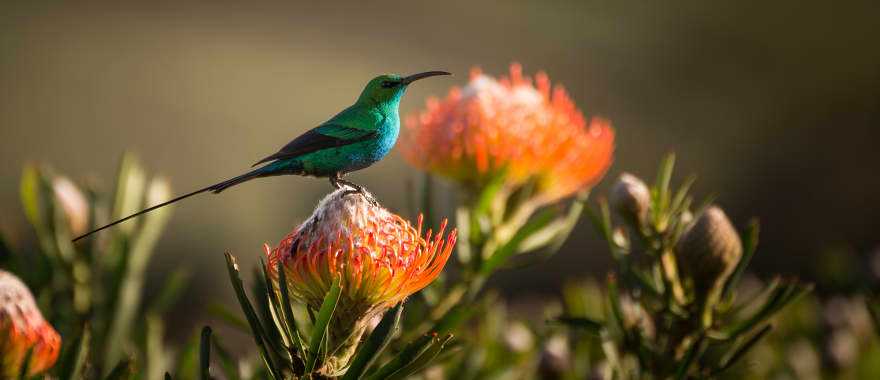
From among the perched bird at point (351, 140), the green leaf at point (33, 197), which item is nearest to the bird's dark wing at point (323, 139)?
the perched bird at point (351, 140)

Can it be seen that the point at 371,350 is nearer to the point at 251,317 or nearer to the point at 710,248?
the point at 251,317

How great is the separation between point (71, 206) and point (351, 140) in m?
0.65

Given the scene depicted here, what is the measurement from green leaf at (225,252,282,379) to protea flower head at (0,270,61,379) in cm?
32

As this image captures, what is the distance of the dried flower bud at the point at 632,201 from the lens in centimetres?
136

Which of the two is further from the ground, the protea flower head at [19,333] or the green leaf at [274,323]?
the protea flower head at [19,333]

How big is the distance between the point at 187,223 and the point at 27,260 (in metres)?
3.95

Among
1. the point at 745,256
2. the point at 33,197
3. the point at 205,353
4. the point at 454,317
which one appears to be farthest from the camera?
the point at 33,197

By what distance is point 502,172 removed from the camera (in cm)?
152

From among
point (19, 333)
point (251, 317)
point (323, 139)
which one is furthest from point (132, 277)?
point (251, 317)

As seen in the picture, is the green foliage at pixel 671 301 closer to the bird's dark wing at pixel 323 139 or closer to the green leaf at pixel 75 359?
the bird's dark wing at pixel 323 139

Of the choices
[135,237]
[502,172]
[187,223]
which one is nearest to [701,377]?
[502,172]

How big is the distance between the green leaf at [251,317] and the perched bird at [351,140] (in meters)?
0.25

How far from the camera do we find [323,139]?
1229 mm

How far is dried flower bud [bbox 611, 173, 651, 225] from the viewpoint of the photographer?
136 centimetres
